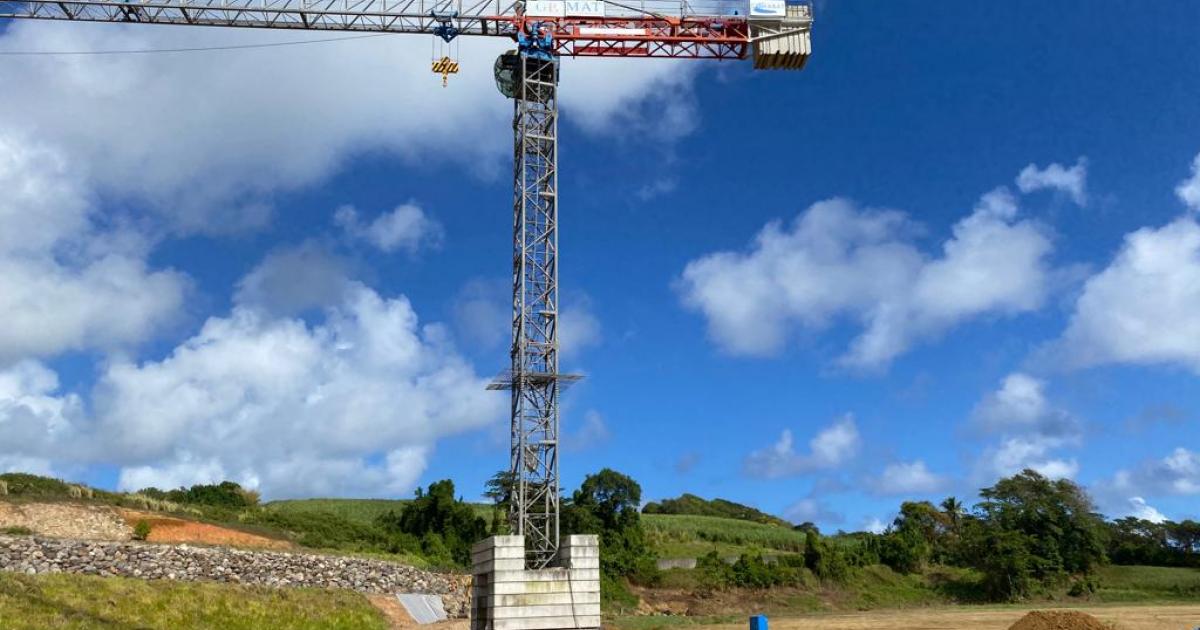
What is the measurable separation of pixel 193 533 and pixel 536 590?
66.2 feet

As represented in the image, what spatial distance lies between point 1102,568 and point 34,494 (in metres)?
59.3

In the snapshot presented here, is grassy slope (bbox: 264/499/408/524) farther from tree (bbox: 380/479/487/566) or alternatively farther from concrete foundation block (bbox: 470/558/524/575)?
concrete foundation block (bbox: 470/558/524/575)

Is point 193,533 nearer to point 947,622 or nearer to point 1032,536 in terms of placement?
point 947,622

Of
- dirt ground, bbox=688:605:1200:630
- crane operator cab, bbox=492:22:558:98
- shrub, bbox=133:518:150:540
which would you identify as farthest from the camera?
shrub, bbox=133:518:150:540

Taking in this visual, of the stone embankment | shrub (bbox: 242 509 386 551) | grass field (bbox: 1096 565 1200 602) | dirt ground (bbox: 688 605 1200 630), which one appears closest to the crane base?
dirt ground (bbox: 688 605 1200 630)

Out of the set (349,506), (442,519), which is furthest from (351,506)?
(442,519)

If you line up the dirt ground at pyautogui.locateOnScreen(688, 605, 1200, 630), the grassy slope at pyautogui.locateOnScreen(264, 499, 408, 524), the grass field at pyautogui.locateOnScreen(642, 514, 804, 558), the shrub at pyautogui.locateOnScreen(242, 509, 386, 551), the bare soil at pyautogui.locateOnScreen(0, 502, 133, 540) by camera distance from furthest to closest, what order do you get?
the grassy slope at pyautogui.locateOnScreen(264, 499, 408, 524) < the grass field at pyautogui.locateOnScreen(642, 514, 804, 558) < the shrub at pyautogui.locateOnScreen(242, 509, 386, 551) < the bare soil at pyautogui.locateOnScreen(0, 502, 133, 540) < the dirt ground at pyautogui.locateOnScreen(688, 605, 1200, 630)

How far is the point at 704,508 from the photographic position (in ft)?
390

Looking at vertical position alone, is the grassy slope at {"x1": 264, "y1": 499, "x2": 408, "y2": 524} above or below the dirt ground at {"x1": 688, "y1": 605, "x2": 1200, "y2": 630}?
above

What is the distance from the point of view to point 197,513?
42.7 metres

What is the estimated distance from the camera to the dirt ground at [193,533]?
1476 inches

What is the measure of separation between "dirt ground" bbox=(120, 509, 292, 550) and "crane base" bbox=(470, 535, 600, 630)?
54.6ft

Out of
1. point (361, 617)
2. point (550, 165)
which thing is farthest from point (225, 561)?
point (550, 165)

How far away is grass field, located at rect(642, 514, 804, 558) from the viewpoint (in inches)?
2581
